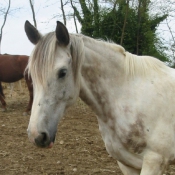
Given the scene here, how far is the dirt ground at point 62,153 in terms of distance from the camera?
14.6ft

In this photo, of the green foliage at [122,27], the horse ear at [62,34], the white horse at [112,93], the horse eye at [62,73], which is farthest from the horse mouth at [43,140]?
the green foliage at [122,27]

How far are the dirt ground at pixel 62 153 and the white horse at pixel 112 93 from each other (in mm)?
1850

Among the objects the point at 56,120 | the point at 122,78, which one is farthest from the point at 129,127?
the point at 56,120

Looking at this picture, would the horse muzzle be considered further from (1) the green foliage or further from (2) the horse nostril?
(1) the green foliage

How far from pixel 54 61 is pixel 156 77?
3.13 ft

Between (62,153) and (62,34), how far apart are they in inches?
129

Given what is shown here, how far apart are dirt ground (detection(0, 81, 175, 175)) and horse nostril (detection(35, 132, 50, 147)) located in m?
2.26

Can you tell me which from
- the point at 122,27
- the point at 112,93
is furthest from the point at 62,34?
the point at 122,27

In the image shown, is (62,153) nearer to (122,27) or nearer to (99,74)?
(99,74)

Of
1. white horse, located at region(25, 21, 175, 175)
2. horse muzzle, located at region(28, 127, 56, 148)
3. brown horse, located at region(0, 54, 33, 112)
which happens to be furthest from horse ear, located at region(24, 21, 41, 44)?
brown horse, located at region(0, 54, 33, 112)

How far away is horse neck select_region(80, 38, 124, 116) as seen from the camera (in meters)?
2.58

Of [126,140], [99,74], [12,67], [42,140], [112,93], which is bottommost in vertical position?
[12,67]

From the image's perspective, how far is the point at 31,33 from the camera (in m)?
2.46

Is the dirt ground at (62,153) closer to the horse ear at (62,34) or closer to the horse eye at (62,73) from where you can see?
the horse eye at (62,73)
